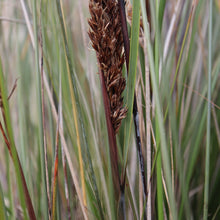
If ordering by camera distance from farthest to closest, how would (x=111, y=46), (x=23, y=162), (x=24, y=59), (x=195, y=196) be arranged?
(x=24, y=59) < (x=195, y=196) < (x=23, y=162) < (x=111, y=46)

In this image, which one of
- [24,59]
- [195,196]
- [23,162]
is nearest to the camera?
[23,162]

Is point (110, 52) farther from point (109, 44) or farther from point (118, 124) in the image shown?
point (118, 124)

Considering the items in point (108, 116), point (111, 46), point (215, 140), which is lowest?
point (215, 140)

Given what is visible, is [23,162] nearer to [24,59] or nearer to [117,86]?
[117,86]

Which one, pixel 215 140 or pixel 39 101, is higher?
pixel 39 101

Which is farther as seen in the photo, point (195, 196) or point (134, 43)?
point (195, 196)

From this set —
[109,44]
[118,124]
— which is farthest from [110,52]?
[118,124]

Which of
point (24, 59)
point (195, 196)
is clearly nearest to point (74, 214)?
point (195, 196)

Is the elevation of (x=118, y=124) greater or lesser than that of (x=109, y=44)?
lesser
